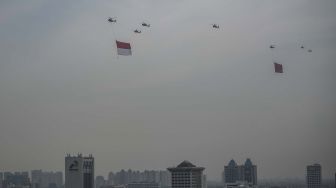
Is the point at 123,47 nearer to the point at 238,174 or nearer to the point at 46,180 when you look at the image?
the point at 238,174

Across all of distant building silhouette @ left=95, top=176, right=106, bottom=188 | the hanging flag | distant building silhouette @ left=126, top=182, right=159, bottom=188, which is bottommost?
distant building silhouette @ left=126, top=182, right=159, bottom=188

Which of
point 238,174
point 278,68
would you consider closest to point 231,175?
point 238,174

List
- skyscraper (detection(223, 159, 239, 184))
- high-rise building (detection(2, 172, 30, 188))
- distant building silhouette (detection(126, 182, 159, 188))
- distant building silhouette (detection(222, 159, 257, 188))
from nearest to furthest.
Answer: distant building silhouette (detection(222, 159, 257, 188)) → high-rise building (detection(2, 172, 30, 188)) → skyscraper (detection(223, 159, 239, 184)) → distant building silhouette (detection(126, 182, 159, 188))

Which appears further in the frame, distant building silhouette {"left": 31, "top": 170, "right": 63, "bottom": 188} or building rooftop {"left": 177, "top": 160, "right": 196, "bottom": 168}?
distant building silhouette {"left": 31, "top": 170, "right": 63, "bottom": 188}

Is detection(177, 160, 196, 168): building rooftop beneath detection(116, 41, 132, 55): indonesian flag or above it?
beneath

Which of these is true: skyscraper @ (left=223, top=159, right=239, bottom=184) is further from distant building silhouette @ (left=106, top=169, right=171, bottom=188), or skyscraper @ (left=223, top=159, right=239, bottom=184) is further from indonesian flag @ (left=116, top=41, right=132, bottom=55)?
indonesian flag @ (left=116, top=41, right=132, bottom=55)

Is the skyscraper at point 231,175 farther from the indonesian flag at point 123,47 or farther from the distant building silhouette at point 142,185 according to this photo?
the indonesian flag at point 123,47

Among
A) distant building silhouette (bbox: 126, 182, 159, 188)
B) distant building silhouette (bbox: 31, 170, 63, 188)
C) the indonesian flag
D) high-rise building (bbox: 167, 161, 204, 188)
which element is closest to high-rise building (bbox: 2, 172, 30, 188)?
distant building silhouette (bbox: 31, 170, 63, 188)

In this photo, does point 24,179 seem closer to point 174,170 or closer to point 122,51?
point 174,170

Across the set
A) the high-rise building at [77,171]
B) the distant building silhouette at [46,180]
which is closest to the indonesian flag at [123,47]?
the high-rise building at [77,171]
